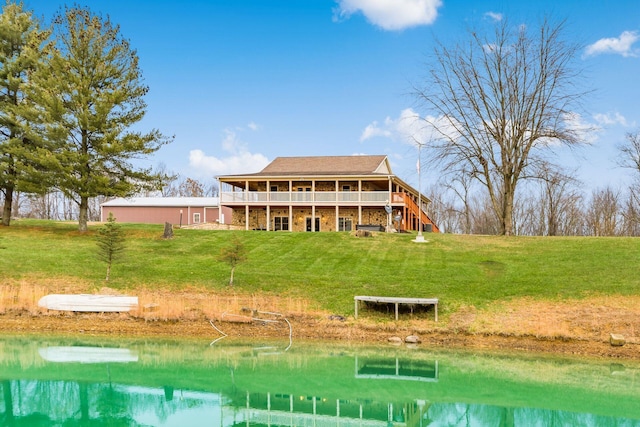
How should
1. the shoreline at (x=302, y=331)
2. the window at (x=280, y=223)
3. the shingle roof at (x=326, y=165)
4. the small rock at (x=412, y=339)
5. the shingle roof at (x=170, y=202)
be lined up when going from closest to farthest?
the shoreline at (x=302, y=331), the small rock at (x=412, y=339), the shingle roof at (x=326, y=165), the window at (x=280, y=223), the shingle roof at (x=170, y=202)

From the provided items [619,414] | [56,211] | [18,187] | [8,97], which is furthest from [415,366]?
[56,211]

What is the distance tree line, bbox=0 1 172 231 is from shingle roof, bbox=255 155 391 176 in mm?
12316

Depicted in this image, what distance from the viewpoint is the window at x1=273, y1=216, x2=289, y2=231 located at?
41719 millimetres

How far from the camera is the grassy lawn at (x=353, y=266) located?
2106cm

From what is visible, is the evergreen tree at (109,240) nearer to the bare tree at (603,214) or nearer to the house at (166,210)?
the house at (166,210)

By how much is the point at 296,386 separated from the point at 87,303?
10654 millimetres

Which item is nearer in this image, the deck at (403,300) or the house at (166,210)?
the deck at (403,300)

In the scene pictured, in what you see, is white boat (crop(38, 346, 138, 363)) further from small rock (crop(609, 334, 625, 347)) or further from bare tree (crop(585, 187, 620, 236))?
bare tree (crop(585, 187, 620, 236))

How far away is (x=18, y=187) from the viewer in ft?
98.5

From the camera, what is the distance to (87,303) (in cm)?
2017

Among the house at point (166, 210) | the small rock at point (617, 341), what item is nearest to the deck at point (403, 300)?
the small rock at point (617, 341)

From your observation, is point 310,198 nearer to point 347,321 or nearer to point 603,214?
point 347,321

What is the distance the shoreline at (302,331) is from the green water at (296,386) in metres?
0.93

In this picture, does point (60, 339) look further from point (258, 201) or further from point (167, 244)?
point (258, 201)
